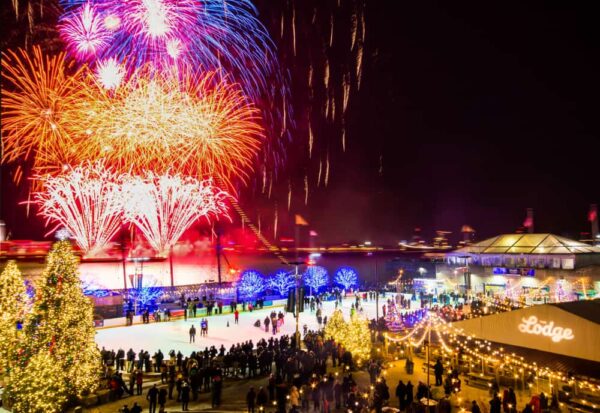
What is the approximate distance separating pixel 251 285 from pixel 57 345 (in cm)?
2953

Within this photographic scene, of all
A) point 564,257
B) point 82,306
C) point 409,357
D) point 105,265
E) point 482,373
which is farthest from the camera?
point 105,265

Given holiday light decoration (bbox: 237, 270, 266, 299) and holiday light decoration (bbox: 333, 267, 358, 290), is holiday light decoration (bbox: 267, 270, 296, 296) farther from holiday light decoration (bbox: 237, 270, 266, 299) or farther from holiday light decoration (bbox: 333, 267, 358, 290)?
holiday light decoration (bbox: 333, 267, 358, 290)

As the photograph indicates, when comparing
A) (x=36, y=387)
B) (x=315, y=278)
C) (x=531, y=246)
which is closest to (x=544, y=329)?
(x=36, y=387)

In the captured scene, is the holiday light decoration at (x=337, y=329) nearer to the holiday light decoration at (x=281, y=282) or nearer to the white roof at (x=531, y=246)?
the white roof at (x=531, y=246)

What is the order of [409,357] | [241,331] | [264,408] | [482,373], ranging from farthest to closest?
[241,331] < [409,357] < [482,373] < [264,408]

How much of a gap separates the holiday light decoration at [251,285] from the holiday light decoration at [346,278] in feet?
35.8

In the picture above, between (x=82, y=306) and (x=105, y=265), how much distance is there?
40.8 metres

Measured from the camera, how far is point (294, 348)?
1864 cm

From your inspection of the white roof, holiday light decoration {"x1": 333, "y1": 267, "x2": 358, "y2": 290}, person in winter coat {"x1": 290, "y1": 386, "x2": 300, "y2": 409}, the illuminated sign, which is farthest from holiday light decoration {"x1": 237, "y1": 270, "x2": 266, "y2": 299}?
the illuminated sign

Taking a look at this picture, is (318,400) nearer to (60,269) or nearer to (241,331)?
(60,269)

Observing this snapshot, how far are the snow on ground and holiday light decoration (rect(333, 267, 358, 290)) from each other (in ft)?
65.2

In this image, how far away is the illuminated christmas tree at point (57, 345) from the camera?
12.6m

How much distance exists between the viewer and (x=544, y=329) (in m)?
11.0

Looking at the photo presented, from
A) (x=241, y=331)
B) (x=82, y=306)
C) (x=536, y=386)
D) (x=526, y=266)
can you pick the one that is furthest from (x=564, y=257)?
(x=82, y=306)
